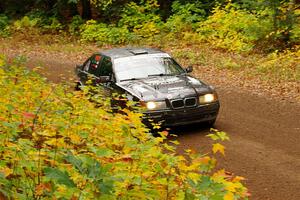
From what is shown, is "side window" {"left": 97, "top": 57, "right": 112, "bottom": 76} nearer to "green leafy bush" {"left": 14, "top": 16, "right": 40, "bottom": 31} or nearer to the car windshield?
the car windshield

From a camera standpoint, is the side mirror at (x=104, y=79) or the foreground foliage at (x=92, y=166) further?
the side mirror at (x=104, y=79)

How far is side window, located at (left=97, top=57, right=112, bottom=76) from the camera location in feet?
34.4

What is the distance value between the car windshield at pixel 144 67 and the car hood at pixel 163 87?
0.83 ft

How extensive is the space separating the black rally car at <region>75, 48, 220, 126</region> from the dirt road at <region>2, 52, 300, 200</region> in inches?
22.4

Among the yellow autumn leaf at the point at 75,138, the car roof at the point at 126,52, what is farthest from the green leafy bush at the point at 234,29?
the yellow autumn leaf at the point at 75,138

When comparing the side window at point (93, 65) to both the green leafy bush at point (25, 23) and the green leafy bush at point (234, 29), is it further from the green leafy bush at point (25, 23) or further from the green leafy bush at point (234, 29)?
the green leafy bush at point (25, 23)

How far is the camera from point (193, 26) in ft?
76.8

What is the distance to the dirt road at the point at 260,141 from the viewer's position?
705 centimetres

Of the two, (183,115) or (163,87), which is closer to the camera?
(183,115)

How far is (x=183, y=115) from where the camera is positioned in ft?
30.0

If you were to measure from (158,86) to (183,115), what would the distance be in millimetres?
814

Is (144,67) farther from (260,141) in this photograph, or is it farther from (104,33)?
(104,33)

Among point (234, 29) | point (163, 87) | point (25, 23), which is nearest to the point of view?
point (163, 87)

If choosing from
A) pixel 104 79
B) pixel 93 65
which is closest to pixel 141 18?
pixel 93 65
